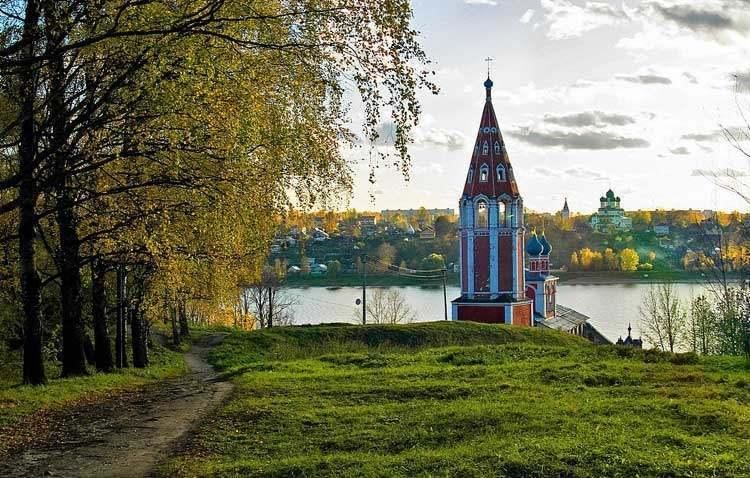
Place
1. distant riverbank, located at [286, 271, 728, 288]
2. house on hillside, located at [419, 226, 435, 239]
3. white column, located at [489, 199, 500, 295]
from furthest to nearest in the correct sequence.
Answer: house on hillside, located at [419, 226, 435, 239] < distant riverbank, located at [286, 271, 728, 288] < white column, located at [489, 199, 500, 295]

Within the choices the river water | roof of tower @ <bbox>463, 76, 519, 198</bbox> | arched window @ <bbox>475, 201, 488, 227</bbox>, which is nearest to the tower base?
arched window @ <bbox>475, 201, 488, 227</bbox>

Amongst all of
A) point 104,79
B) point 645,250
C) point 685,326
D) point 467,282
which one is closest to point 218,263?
point 104,79

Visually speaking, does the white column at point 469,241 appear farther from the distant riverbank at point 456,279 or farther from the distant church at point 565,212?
the distant church at point 565,212

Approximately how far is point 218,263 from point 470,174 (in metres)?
28.0

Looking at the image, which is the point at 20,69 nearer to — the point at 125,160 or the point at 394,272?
the point at 125,160

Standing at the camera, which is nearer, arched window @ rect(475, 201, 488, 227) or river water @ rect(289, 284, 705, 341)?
arched window @ rect(475, 201, 488, 227)

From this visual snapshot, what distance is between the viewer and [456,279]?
92188 mm

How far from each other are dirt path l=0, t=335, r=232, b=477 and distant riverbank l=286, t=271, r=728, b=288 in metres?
78.0

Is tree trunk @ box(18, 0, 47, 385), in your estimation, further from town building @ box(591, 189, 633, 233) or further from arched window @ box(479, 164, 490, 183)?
town building @ box(591, 189, 633, 233)

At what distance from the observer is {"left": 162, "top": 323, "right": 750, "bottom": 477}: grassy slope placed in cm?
655

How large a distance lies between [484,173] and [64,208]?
31.5 metres

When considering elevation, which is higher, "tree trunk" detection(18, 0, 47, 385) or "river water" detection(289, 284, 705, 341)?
"tree trunk" detection(18, 0, 47, 385)

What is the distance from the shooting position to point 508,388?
10.6 metres

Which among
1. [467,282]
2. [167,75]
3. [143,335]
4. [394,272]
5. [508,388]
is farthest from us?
[394,272]
